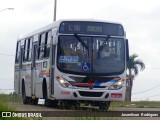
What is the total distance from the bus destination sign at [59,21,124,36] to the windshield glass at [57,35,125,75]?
0.80 feet

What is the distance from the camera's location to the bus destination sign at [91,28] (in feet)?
76.2

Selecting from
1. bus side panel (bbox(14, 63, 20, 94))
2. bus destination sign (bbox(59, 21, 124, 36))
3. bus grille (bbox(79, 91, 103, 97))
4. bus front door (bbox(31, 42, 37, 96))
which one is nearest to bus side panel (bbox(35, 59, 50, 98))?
bus front door (bbox(31, 42, 37, 96))

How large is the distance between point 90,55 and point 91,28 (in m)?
1.19

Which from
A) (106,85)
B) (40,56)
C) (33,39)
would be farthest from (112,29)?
(33,39)

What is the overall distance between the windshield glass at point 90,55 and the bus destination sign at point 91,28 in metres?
0.24

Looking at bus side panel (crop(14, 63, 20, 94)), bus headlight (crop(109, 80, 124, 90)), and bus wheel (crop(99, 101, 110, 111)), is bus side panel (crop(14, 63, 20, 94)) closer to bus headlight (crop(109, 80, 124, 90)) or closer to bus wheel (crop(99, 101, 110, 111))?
bus wheel (crop(99, 101, 110, 111))

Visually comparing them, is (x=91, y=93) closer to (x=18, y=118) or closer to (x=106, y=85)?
(x=106, y=85)

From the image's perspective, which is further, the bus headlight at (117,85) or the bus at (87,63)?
the bus headlight at (117,85)

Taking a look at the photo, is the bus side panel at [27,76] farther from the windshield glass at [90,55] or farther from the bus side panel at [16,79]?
the windshield glass at [90,55]

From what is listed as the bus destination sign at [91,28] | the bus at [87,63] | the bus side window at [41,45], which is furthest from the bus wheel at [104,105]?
the bus side window at [41,45]

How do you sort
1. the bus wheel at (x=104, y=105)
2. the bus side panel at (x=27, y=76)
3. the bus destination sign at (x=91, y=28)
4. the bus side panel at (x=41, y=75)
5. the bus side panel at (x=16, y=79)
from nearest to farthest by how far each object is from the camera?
the bus destination sign at (x=91, y=28)
the bus wheel at (x=104, y=105)
the bus side panel at (x=41, y=75)
the bus side panel at (x=27, y=76)
the bus side panel at (x=16, y=79)

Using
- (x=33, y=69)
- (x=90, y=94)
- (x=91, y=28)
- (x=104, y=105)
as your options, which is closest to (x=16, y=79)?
(x=33, y=69)

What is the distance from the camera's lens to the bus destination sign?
23219 millimetres

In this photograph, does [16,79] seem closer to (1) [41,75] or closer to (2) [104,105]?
(1) [41,75]
